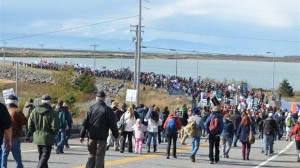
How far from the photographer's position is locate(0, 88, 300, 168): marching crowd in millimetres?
11398

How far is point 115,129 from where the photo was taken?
38.0ft

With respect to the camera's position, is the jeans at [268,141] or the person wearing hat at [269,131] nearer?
the person wearing hat at [269,131]

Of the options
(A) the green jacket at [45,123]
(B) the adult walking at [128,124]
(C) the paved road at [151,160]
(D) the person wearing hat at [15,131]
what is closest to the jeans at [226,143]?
(C) the paved road at [151,160]

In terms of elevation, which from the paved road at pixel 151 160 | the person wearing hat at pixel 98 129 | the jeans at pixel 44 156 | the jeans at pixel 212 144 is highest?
the person wearing hat at pixel 98 129

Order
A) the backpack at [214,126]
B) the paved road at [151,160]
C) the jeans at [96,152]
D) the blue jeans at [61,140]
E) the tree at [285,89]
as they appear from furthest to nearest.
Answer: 1. the tree at [285,89]
2. the blue jeans at [61,140]
3. the backpack at [214,126]
4. the paved road at [151,160]
5. the jeans at [96,152]

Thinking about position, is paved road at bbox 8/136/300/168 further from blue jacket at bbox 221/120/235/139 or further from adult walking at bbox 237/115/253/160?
blue jacket at bbox 221/120/235/139

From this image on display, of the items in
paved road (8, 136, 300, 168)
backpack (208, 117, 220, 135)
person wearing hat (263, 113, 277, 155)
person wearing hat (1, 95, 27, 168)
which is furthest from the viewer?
person wearing hat (263, 113, 277, 155)

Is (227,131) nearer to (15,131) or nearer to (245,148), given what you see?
(245,148)

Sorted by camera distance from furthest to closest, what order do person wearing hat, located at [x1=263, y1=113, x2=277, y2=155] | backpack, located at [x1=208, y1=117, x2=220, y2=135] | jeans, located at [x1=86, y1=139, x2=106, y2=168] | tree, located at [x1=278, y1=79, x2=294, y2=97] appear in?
tree, located at [x1=278, y1=79, x2=294, y2=97]
person wearing hat, located at [x1=263, y1=113, x2=277, y2=155]
backpack, located at [x1=208, y1=117, x2=220, y2=135]
jeans, located at [x1=86, y1=139, x2=106, y2=168]

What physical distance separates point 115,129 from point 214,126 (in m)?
6.10

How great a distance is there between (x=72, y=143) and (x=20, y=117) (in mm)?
9106

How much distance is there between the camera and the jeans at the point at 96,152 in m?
11.5

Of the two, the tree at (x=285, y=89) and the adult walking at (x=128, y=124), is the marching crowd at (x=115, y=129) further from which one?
the tree at (x=285, y=89)

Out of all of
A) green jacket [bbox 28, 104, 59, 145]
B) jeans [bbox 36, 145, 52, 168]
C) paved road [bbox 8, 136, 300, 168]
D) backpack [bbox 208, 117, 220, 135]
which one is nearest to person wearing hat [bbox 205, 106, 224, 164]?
backpack [bbox 208, 117, 220, 135]
